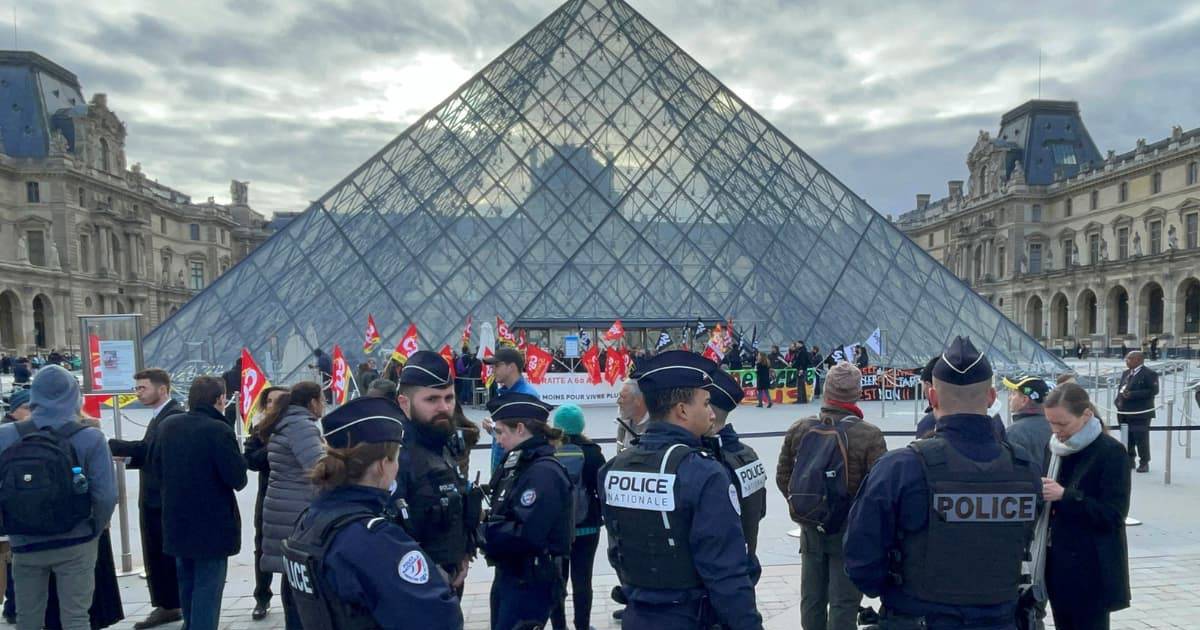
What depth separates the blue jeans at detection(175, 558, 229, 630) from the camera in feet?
11.4

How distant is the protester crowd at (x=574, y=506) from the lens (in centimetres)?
185

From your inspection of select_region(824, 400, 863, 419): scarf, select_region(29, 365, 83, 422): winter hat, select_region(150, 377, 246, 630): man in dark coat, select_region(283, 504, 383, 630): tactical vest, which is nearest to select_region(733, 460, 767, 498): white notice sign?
select_region(824, 400, 863, 419): scarf

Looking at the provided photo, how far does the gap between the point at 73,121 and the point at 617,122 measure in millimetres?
46534

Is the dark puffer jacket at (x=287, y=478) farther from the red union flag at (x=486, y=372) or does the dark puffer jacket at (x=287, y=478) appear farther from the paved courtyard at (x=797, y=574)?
the red union flag at (x=486, y=372)

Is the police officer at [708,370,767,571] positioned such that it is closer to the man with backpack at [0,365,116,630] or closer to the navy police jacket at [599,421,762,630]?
the navy police jacket at [599,421,762,630]

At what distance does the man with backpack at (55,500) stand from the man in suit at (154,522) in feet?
2.25

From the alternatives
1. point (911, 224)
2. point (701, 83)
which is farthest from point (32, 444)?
point (911, 224)

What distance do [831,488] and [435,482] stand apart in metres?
1.76

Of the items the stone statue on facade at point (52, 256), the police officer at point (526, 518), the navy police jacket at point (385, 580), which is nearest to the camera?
the navy police jacket at point (385, 580)

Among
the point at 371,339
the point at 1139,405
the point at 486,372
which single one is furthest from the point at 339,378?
the point at 1139,405

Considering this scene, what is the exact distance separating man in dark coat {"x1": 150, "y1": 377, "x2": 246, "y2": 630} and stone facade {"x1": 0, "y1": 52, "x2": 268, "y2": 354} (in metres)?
48.9

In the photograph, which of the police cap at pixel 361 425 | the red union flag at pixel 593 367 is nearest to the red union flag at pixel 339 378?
the red union flag at pixel 593 367

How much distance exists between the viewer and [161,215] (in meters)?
57.8

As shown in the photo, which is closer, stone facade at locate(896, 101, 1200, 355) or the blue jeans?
the blue jeans
